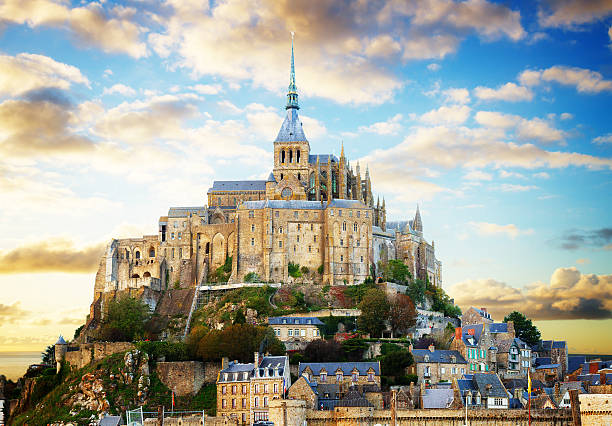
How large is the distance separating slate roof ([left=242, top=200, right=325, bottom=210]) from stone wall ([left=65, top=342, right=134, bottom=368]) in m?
27.2

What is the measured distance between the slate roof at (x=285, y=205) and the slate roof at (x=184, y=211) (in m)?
7.55

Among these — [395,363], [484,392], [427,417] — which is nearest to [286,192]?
[395,363]

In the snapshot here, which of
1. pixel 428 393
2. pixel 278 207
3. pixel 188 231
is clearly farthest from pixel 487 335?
pixel 188 231

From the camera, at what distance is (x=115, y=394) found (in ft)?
233

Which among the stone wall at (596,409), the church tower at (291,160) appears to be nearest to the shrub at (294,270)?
the church tower at (291,160)

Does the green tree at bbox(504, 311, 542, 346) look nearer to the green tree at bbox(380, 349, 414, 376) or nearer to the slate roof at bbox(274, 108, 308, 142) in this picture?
the green tree at bbox(380, 349, 414, 376)

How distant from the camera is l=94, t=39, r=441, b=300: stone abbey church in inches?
3797

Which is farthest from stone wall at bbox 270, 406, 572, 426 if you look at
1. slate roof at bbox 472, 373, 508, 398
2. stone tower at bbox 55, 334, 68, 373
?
stone tower at bbox 55, 334, 68, 373

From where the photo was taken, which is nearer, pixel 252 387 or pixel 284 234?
pixel 252 387

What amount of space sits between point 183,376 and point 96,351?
32.2 feet

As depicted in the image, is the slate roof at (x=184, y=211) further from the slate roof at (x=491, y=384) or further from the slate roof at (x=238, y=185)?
the slate roof at (x=491, y=384)

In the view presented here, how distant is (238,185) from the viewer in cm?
10975

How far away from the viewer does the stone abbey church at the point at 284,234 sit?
316 ft

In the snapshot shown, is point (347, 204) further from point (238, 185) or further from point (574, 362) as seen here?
point (574, 362)
